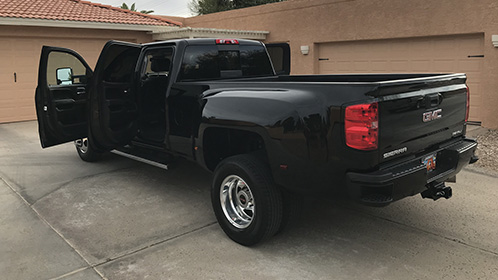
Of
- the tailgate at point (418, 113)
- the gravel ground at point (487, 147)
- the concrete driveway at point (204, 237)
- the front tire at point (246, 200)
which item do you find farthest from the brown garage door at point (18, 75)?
the tailgate at point (418, 113)

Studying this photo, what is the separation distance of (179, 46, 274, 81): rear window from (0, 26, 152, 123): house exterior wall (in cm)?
997

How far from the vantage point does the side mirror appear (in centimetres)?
616

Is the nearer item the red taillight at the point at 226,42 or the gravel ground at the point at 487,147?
the red taillight at the point at 226,42

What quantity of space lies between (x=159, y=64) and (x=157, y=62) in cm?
5

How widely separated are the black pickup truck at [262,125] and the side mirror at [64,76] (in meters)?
0.24

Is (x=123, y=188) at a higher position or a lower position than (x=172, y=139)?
lower

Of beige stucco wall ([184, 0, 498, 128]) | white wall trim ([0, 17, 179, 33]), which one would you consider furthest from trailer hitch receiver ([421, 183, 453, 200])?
white wall trim ([0, 17, 179, 33])

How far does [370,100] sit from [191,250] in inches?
82.5

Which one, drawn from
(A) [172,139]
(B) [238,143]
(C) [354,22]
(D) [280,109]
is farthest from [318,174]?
(C) [354,22]

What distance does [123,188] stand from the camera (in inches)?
229

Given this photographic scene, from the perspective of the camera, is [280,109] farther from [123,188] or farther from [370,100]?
[123,188]

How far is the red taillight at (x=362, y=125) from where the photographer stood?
124 inches

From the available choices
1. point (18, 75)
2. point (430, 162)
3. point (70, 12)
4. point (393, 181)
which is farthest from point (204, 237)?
point (70, 12)

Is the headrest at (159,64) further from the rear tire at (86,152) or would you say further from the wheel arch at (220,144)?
the rear tire at (86,152)
